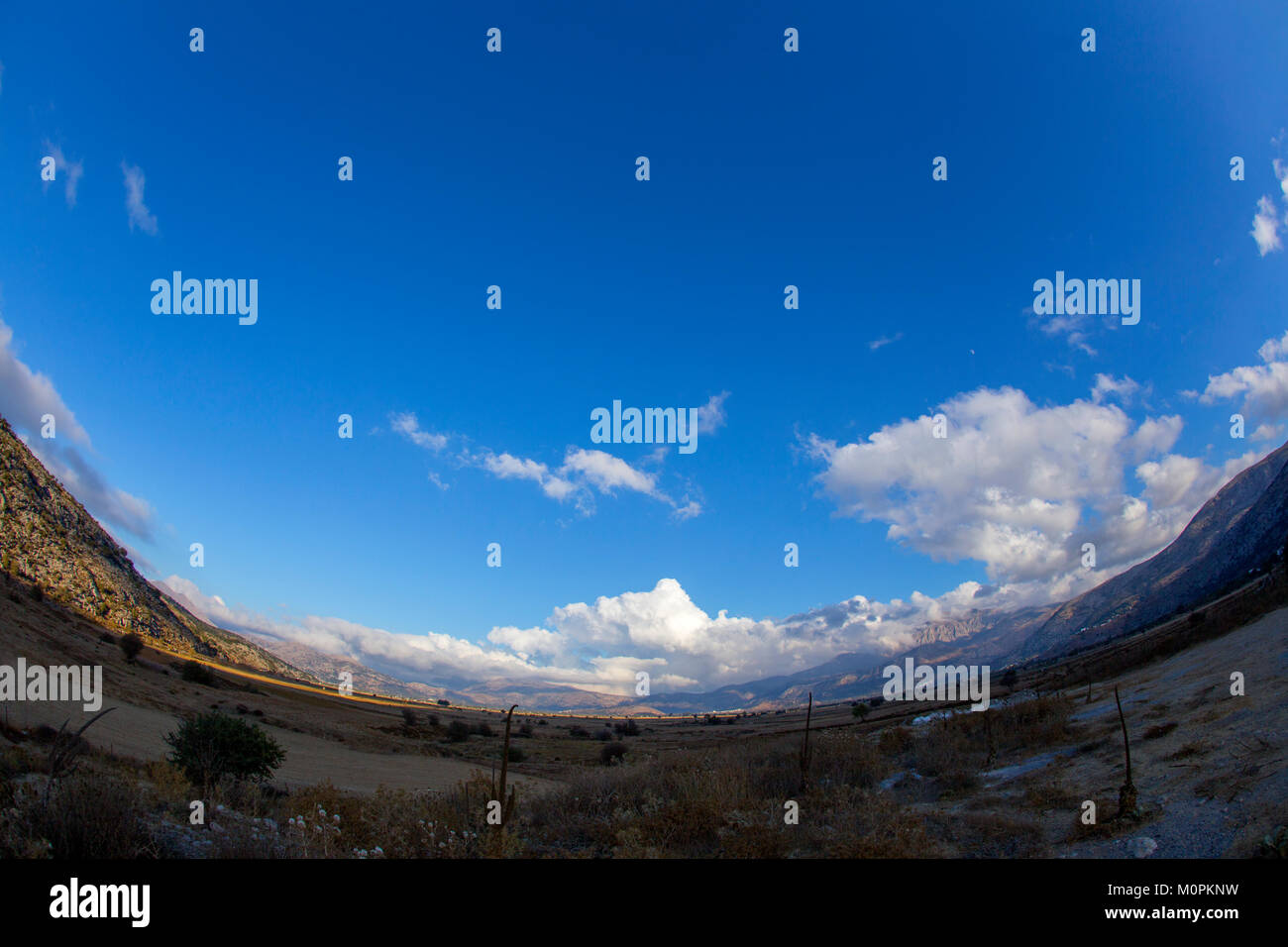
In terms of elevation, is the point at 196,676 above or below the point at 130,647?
below

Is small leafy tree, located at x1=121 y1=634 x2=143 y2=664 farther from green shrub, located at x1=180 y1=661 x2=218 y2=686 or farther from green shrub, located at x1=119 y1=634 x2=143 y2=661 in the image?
green shrub, located at x1=180 y1=661 x2=218 y2=686

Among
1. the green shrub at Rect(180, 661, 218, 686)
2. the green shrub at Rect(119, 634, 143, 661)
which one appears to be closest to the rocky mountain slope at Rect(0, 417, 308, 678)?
the green shrub at Rect(119, 634, 143, 661)

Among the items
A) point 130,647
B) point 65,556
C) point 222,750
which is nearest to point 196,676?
point 130,647

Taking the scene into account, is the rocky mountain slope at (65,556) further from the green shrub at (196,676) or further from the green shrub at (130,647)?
the green shrub at (196,676)

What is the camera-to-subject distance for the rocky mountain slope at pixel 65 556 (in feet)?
202

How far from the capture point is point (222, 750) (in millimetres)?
17938

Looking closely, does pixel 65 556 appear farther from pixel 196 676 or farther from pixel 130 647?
pixel 196 676

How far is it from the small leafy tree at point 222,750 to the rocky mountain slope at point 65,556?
5566 cm

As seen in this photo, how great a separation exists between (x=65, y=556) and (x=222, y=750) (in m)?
77.2

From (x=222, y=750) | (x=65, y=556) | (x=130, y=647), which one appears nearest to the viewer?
(x=222, y=750)

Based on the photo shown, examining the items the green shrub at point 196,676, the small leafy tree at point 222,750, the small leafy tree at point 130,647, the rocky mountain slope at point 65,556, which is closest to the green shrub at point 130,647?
the small leafy tree at point 130,647
